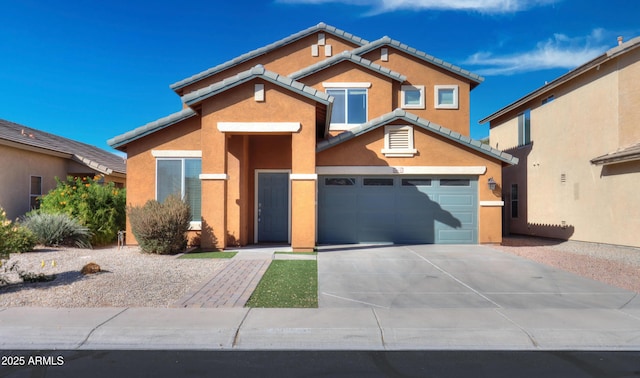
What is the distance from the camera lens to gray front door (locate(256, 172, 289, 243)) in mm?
14297

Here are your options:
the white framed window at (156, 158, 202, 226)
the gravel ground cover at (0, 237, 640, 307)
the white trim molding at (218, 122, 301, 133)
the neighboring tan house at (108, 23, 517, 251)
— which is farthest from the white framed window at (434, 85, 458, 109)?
the white framed window at (156, 158, 202, 226)

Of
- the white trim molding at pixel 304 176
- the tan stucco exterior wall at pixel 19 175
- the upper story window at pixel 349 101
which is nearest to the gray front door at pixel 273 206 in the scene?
the white trim molding at pixel 304 176

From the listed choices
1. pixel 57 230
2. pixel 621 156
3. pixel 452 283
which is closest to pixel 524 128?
pixel 621 156

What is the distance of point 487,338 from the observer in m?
5.43

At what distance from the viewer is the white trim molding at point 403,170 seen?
14.1 meters

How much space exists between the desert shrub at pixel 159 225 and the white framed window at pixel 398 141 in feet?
23.0

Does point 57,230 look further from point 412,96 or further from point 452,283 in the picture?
point 412,96

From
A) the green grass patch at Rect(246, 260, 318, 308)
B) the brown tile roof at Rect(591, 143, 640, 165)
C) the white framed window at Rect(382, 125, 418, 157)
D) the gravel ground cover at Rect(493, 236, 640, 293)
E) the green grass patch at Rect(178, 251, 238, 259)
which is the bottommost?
the gravel ground cover at Rect(493, 236, 640, 293)

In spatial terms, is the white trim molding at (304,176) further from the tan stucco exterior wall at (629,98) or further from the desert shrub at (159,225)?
the tan stucco exterior wall at (629,98)

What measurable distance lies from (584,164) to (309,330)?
14.7 meters

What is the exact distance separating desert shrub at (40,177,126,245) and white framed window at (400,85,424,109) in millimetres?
11861

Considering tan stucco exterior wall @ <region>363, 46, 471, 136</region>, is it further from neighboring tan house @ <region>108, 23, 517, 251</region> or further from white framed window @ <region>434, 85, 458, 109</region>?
neighboring tan house @ <region>108, 23, 517, 251</region>
